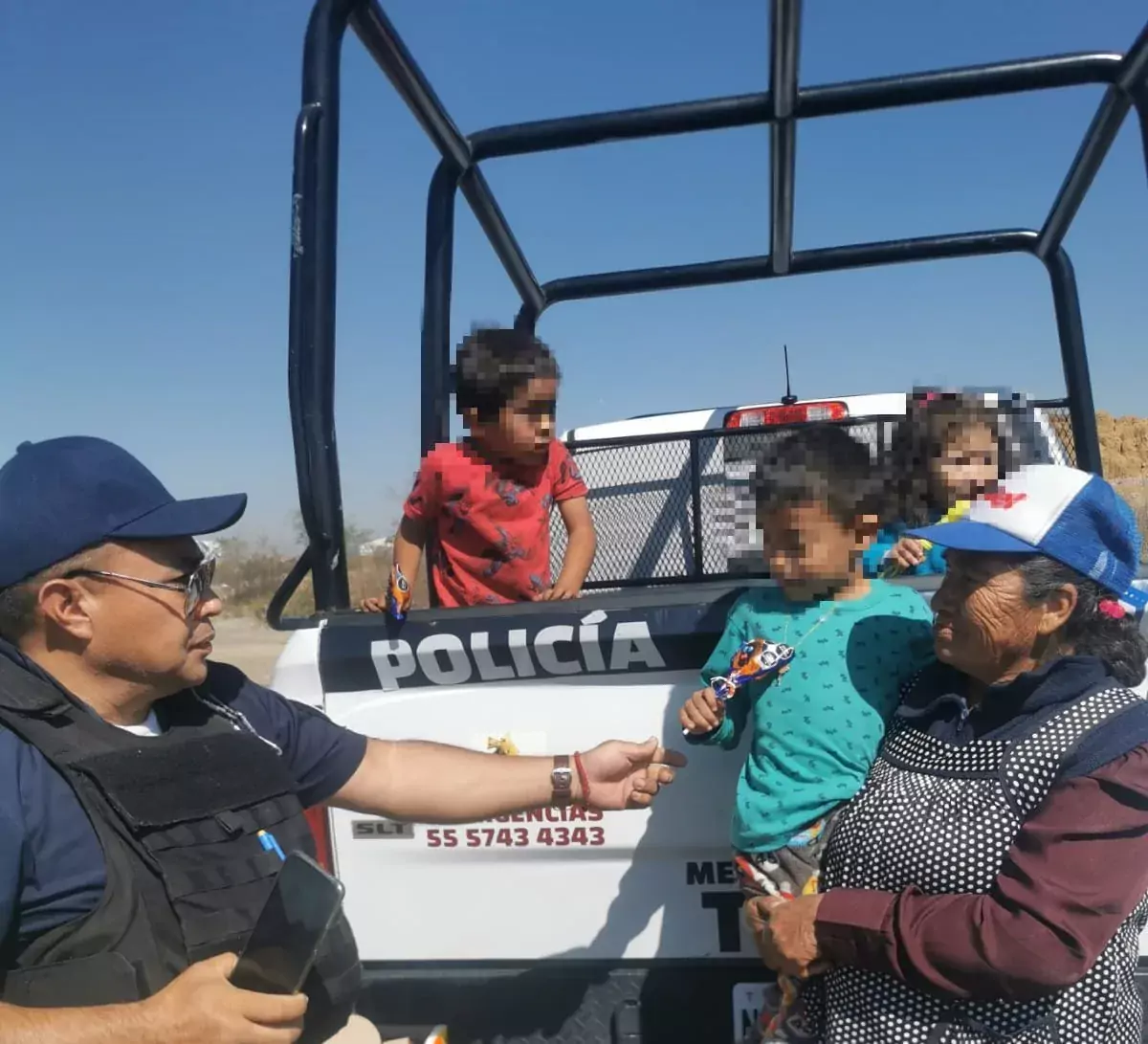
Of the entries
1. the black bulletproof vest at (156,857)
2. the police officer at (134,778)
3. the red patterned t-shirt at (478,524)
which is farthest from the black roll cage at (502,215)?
the black bulletproof vest at (156,857)

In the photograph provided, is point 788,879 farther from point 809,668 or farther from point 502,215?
point 502,215

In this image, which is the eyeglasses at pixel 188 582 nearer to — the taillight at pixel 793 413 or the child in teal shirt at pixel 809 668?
the child in teal shirt at pixel 809 668

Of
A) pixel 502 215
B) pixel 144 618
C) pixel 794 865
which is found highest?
pixel 502 215

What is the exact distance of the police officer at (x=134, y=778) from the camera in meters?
1.33

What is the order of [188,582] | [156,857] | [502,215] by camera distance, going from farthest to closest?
[502,215]
[188,582]
[156,857]

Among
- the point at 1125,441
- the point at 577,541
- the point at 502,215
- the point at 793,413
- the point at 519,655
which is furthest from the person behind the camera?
the point at 1125,441

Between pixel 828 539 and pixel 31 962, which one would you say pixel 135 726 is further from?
pixel 828 539

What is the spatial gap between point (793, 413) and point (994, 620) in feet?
6.54

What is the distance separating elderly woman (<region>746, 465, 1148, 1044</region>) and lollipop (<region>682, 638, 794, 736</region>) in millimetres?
243

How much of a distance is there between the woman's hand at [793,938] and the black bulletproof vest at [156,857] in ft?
2.32

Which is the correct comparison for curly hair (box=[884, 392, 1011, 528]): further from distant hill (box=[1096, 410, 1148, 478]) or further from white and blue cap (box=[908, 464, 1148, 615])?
distant hill (box=[1096, 410, 1148, 478])

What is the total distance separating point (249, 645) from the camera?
578 inches

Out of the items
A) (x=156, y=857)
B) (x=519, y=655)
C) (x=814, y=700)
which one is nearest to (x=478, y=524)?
(x=519, y=655)

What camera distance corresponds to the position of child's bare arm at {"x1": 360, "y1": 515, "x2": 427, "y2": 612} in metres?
2.71
